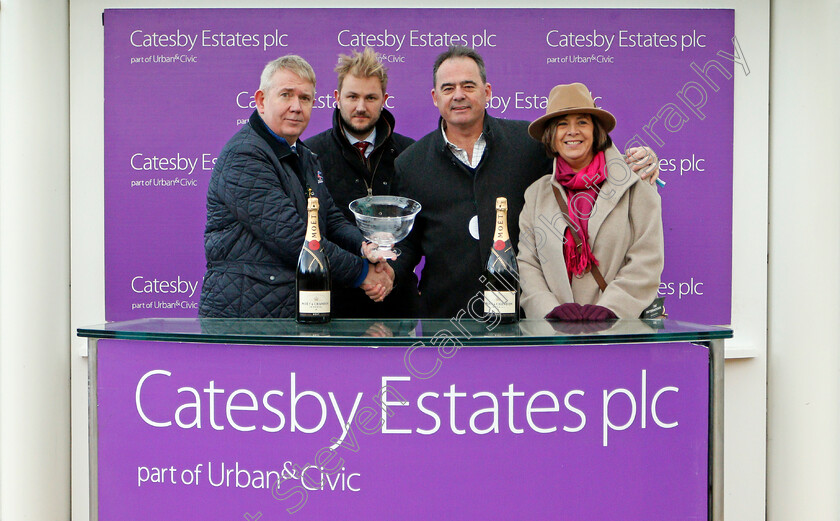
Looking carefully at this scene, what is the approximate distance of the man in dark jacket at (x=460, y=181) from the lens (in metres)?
2.92

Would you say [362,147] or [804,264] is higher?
[362,147]

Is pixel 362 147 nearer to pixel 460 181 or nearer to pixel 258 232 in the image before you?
pixel 460 181

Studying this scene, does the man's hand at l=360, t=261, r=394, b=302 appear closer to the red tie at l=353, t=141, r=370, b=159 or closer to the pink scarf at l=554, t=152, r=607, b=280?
the red tie at l=353, t=141, r=370, b=159

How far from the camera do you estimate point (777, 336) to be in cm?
304

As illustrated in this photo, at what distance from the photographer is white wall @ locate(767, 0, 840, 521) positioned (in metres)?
2.85

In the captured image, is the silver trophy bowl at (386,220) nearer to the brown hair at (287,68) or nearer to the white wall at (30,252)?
the brown hair at (287,68)

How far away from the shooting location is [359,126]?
3025 mm

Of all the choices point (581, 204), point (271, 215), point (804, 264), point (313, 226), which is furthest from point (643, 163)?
point (271, 215)

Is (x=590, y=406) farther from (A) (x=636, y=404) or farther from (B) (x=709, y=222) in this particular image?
(B) (x=709, y=222)

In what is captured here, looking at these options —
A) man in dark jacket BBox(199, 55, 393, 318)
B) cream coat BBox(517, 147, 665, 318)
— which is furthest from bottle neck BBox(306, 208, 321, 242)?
cream coat BBox(517, 147, 665, 318)

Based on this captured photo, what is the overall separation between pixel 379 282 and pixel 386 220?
0.95 ft

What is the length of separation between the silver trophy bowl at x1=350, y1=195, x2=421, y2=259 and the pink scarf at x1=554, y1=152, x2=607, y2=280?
0.70 meters

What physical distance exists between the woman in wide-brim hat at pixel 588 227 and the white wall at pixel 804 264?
85cm

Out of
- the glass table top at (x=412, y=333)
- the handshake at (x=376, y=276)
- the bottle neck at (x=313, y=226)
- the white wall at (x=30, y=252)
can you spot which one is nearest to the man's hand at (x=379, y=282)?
the handshake at (x=376, y=276)
